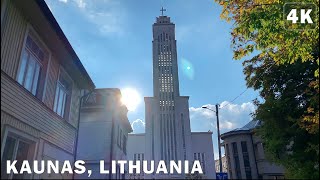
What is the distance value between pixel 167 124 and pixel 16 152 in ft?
169

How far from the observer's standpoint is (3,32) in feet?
19.7

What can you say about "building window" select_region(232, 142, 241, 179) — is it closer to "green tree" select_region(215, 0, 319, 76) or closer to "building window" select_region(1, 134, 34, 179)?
"green tree" select_region(215, 0, 319, 76)

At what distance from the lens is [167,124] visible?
57562 millimetres

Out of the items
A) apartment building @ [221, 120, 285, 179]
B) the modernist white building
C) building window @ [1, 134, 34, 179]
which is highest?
the modernist white building

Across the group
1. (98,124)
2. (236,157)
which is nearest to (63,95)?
(98,124)

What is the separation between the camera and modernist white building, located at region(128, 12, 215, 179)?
53125 millimetres

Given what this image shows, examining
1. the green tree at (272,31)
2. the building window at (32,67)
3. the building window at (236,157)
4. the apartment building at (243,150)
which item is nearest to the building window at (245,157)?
the apartment building at (243,150)

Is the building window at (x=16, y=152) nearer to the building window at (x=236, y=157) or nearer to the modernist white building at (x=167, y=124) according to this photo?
the building window at (x=236, y=157)

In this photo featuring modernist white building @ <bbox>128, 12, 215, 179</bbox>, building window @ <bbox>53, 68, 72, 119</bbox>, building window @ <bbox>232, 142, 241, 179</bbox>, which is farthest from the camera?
modernist white building @ <bbox>128, 12, 215, 179</bbox>

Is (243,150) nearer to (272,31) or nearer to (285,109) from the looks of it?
(285,109)

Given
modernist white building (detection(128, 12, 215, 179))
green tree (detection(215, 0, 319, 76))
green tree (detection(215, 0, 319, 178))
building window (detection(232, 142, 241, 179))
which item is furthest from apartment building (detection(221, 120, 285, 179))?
green tree (detection(215, 0, 319, 76))

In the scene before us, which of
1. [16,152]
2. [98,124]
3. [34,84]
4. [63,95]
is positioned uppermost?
[98,124]

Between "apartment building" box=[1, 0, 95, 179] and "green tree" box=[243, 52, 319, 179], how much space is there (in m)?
10.0

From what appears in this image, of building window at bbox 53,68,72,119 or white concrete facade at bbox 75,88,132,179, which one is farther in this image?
white concrete facade at bbox 75,88,132,179
